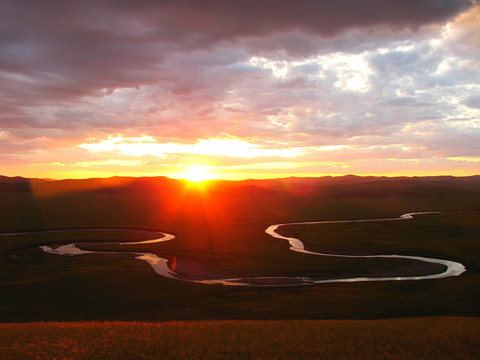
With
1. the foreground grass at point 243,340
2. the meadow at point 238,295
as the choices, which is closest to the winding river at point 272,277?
the meadow at point 238,295

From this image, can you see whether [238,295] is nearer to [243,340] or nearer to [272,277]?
[272,277]

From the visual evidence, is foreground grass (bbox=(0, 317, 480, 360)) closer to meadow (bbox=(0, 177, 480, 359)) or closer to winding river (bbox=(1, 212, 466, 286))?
meadow (bbox=(0, 177, 480, 359))

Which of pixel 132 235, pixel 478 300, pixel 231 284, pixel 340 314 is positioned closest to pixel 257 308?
pixel 340 314

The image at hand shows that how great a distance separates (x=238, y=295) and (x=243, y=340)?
55.6 feet

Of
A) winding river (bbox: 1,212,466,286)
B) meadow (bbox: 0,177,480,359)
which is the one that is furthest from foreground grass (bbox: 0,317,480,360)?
winding river (bbox: 1,212,466,286)

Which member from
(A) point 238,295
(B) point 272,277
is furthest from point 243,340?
(B) point 272,277

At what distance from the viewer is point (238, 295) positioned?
41.4m

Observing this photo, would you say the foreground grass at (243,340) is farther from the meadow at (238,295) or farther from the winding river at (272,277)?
the winding river at (272,277)

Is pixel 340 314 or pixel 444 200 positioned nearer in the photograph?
pixel 340 314

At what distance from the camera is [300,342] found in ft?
79.7

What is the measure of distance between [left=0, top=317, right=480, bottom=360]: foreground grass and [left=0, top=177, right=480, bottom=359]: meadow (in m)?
0.11

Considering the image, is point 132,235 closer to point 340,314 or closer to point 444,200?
point 340,314

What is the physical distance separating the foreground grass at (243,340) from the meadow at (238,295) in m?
0.11

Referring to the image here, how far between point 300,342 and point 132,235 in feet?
225
